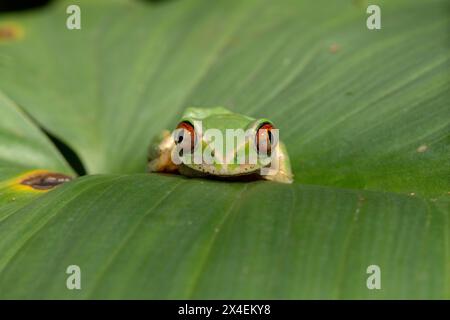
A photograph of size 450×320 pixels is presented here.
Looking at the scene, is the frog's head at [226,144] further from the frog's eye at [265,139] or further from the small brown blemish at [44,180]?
the small brown blemish at [44,180]

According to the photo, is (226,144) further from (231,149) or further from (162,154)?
(162,154)

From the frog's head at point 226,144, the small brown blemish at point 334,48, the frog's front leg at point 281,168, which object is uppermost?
the small brown blemish at point 334,48

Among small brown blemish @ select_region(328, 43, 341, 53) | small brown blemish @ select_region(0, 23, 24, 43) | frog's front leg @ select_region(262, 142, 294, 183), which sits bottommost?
frog's front leg @ select_region(262, 142, 294, 183)

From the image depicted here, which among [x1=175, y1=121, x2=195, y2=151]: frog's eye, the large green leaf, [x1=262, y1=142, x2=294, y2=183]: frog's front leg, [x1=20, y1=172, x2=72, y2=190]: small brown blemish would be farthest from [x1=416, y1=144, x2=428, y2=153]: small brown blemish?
[x1=20, y1=172, x2=72, y2=190]: small brown blemish

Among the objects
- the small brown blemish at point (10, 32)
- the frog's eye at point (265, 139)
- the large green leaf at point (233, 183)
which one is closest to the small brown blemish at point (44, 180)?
the large green leaf at point (233, 183)

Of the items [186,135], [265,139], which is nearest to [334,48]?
[265,139]

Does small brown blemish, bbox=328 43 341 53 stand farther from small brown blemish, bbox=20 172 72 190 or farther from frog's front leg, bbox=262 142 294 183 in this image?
small brown blemish, bbox=20 172 72 190
